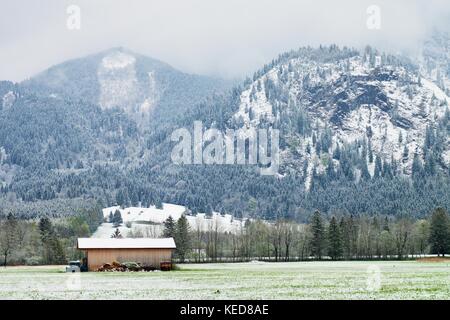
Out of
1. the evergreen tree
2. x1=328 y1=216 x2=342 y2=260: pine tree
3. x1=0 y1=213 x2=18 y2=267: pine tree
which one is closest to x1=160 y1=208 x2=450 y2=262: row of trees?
x1=328 y1=216 x2=342 y2=260: pine tree

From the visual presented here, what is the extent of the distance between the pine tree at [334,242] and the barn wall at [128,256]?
59.0 metres

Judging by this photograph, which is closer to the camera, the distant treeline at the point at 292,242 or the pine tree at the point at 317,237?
the distant treeline at the point at 292,242

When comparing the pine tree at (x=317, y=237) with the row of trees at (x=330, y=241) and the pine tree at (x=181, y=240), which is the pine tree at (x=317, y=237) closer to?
the row of trees at (x=330, y=241)

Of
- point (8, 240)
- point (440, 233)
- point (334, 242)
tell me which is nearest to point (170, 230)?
point (8, 240)

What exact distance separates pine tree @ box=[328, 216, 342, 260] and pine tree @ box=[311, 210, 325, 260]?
4.01 m

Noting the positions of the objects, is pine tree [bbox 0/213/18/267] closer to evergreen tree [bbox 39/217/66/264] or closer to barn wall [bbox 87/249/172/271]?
evergreen tree [bbox 39/217/66/264]

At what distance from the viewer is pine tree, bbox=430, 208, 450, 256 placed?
490 ft

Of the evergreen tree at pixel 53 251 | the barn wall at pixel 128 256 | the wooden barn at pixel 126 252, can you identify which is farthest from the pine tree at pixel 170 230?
the barn wall at pixel 128 256

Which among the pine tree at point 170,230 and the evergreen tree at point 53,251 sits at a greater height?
the pine tree at point 170,230

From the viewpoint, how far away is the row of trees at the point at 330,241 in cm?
15112
